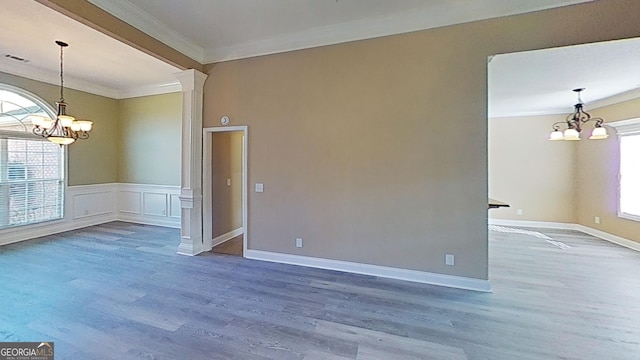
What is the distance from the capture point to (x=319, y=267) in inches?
151

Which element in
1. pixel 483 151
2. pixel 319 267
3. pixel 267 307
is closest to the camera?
pixel 267 307

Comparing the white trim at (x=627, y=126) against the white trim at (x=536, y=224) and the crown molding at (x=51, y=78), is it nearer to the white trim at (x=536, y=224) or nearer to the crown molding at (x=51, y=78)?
the white trim at (x=536, y=224)

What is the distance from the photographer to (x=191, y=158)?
4.39 meters

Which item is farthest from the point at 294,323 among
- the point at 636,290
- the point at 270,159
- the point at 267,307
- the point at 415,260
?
the point at 636,290

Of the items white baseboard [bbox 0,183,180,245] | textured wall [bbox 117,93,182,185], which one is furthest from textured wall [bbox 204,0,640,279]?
white baseboard [bbox 0,183,180,245]

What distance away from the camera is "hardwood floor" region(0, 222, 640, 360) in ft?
7.02

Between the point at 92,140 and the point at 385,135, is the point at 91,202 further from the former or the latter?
the point at 385,135

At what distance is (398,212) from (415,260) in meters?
0.63

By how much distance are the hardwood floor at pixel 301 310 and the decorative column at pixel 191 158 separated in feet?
1.11

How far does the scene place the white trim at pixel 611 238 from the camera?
4.79 m

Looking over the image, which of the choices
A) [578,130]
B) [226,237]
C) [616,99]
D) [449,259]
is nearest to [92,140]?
[226,237]

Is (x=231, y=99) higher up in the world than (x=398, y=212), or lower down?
higher up

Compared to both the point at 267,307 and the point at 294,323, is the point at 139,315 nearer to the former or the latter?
the point at 267,307

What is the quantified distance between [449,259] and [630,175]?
15.3ft
